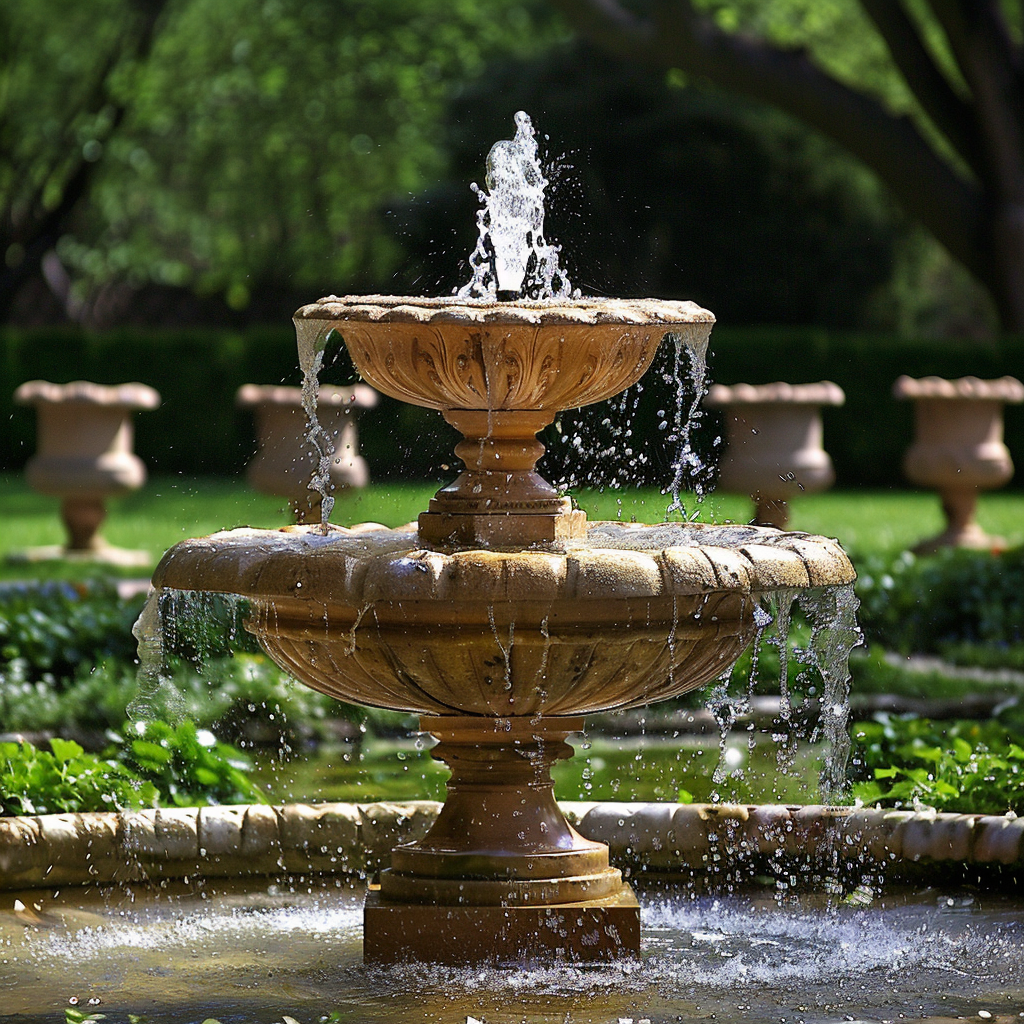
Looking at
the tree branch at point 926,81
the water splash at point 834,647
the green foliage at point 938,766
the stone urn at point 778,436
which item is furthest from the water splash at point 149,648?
the tree branch at point 926,81

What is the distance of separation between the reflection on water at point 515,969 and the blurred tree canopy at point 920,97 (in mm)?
13775

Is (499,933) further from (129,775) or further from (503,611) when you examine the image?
(129,775)

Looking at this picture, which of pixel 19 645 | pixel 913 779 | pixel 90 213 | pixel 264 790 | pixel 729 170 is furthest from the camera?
pixel 90 213

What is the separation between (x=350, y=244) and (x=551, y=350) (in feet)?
88.2

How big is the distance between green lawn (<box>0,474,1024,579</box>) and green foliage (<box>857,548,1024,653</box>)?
225 cm

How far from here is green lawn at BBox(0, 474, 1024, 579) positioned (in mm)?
12891

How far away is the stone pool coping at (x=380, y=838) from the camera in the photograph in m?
4.45

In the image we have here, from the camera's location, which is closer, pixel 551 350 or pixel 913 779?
pixel 551 350

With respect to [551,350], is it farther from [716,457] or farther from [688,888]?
[716,457]

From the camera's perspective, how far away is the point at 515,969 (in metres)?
3.78

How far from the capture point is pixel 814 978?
3770mm

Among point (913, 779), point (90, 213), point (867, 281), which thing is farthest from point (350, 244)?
point (913, 779)

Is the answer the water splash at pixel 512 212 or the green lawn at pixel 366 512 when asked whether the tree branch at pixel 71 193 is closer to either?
the green lawn at pixel 366 512

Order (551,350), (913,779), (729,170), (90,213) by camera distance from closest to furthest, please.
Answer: (551,350)
(913,779)
(729,170)
(90,213)
